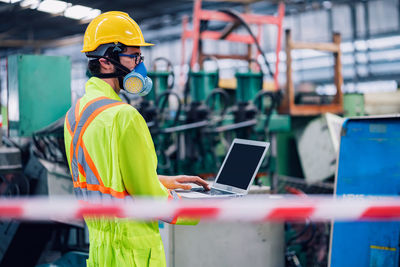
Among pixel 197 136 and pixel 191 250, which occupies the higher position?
pixel 197 136

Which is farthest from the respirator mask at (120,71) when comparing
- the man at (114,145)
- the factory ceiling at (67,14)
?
the factory ceiling at (67,14)

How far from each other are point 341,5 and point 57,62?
29.9 ft

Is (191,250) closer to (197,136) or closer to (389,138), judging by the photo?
(389,138)

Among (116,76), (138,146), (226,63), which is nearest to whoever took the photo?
Result: (138,146)

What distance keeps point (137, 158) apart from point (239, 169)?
781 mm

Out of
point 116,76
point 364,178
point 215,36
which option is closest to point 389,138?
point 364,178

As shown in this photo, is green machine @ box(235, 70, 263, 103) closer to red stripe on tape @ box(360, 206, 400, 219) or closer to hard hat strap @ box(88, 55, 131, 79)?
hard hat strap @ box(88, 55, 131, 79)

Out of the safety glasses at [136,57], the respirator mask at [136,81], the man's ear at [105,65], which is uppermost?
the safety glasses at [136,57]

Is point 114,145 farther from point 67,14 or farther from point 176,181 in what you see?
point 67,14

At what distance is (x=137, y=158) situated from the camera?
1.47 metres

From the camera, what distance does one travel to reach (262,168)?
15.8 ft

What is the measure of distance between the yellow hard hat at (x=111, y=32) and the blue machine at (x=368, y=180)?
1.57 metres

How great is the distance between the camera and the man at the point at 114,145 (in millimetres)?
1477

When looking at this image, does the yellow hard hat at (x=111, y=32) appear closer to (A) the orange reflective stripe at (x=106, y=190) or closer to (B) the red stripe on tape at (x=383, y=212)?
(A) the orange reflective stripe at (x=106, y=190)
